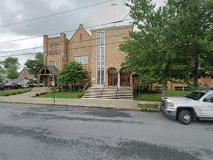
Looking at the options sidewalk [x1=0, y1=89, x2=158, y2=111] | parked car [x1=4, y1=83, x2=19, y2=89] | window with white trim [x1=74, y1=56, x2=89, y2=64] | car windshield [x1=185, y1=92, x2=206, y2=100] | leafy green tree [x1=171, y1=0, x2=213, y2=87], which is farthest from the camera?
parked car [x1=4, y1=83, x2=19, y2=89]

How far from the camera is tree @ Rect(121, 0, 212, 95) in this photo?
35.1 feet

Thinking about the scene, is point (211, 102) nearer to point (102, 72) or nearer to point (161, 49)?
point (161, 49)

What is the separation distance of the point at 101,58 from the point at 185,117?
18.1 metres

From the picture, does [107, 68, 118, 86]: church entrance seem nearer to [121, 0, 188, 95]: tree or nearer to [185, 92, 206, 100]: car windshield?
[121, 0, 188, 95]: tree

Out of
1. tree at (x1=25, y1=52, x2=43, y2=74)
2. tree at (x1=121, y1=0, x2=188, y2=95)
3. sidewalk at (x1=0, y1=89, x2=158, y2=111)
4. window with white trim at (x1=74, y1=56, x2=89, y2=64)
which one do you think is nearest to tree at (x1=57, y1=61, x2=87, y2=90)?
window with white trim at (x1=74, y1=56, x2=89, y2=64)

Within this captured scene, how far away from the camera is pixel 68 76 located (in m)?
25.0

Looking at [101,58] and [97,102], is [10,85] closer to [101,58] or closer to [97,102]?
[101,58]

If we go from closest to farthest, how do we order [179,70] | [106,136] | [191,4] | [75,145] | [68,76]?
[75,145] → [106,136] → [191,4] → [179,70] → [68,76]

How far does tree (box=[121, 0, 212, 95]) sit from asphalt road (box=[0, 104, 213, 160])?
14.0 ft

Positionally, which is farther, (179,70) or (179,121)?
(179,70)

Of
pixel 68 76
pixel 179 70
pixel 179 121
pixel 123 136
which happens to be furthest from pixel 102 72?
pixel 123 136

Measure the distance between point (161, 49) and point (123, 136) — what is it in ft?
21.0

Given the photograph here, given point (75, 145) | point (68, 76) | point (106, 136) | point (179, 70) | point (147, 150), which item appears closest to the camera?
point (147, 150)

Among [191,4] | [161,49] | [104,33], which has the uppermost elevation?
[104,33]
